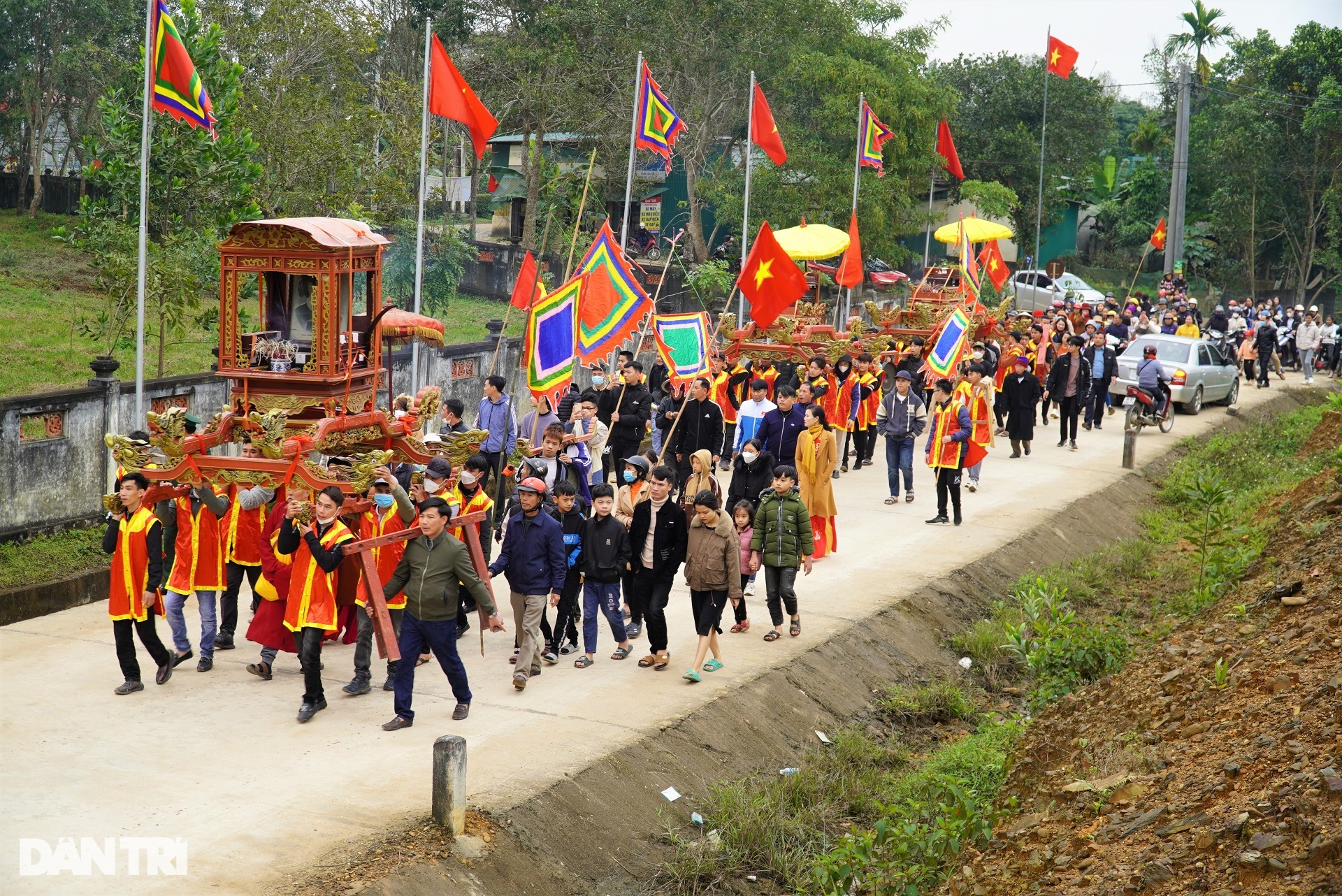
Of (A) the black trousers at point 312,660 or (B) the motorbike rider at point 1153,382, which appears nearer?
(A) the black trousers at point 312,660

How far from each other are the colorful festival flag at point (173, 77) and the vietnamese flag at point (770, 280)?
627cm

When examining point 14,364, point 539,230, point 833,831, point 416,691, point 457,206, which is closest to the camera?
point 833,831

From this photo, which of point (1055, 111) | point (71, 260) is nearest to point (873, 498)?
point (71, 260)

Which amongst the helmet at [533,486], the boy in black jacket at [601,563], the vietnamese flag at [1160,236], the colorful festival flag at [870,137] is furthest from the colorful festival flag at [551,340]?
the vietnamese flag at [1160,236]

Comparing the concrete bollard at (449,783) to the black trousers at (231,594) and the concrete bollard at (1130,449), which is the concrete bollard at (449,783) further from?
the concrete bollard at (1130,449)

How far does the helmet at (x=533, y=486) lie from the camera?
1001cm

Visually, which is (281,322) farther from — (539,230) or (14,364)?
(539,230)

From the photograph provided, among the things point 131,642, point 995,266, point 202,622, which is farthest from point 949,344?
point 131,642

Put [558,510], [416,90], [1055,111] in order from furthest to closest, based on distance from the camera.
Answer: [1055,111] < [416,90] < [558,510]

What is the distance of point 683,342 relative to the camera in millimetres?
14891

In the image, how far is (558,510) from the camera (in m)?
11.1

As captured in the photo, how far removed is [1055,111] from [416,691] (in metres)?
39.1

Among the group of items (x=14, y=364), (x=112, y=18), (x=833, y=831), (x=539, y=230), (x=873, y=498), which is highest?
(x=112, y=18)

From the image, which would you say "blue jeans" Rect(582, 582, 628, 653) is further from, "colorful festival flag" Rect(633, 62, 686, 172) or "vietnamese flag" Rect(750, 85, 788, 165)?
"vietnamese flag" Rect(750, 85, 788, 165)
